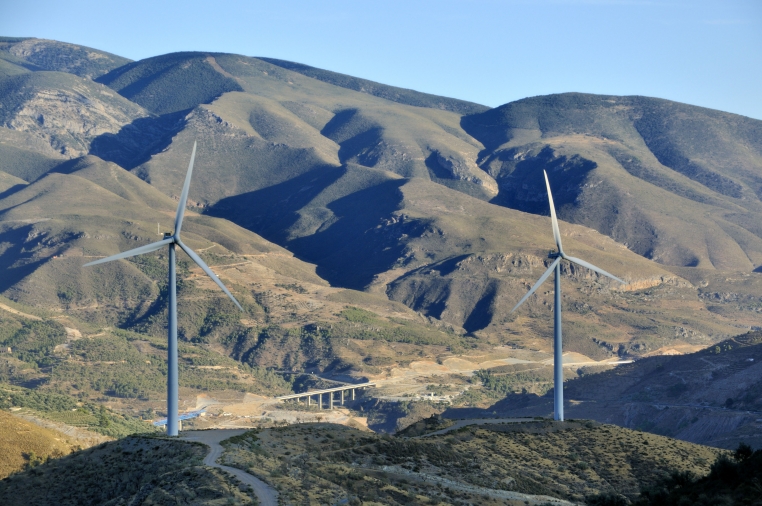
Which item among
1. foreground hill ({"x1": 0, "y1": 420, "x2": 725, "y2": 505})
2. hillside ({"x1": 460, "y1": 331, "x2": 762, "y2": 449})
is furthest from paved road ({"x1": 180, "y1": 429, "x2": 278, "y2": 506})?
hillside ({"x1": 460, "y1": 331, "x2": 762, "y2": 449})

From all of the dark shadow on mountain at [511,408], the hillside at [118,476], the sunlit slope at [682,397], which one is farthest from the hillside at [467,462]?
the dark shadow on mountain at [511,408]

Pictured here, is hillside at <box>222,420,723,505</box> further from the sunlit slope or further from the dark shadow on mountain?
the dark shadow on mountain

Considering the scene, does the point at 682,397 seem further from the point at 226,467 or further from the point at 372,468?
the point at 226,467

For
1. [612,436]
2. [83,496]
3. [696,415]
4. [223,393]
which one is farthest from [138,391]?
[83,496]

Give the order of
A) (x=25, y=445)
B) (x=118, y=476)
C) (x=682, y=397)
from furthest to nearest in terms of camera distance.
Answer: (x=682, y=397) < (x=25, y=445) < (x=118, y=476)

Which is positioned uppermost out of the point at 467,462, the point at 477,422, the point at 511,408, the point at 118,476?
the point at 467,462

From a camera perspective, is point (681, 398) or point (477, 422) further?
point (681, 398)

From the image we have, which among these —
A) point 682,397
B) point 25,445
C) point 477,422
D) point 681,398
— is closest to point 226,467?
point 25,445

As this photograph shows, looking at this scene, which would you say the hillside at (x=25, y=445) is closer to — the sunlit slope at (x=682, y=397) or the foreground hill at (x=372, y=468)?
the foreground hill at (x=372, y=468)
